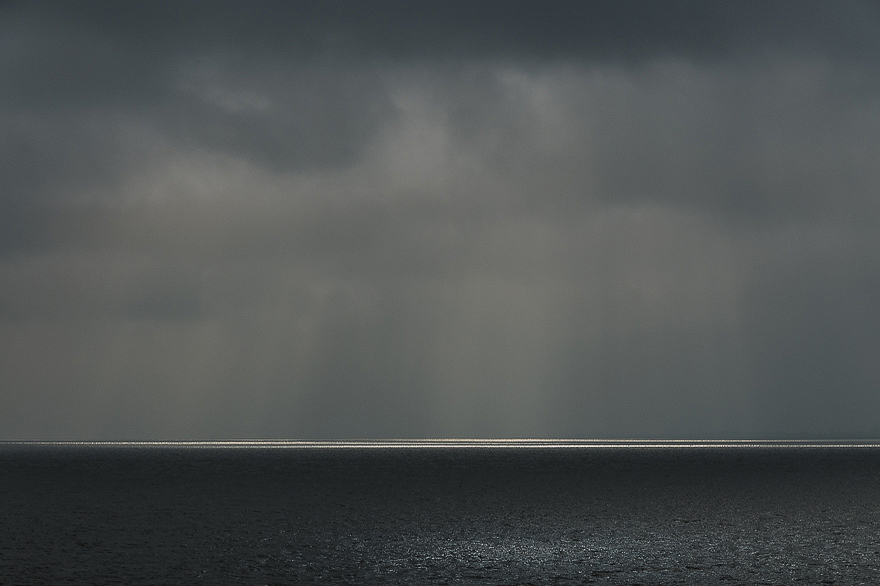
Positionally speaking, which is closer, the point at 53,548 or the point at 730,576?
the point at 730,576

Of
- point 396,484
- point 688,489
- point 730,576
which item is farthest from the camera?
point 396,484

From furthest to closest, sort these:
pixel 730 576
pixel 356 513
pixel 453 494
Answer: pixel 453 494 → pixel 356 513 → pixel 730 576

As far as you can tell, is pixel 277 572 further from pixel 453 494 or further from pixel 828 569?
pixel 453 494

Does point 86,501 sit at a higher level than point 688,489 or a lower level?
higher

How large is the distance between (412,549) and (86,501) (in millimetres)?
54070

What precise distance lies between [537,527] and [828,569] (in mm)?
25912

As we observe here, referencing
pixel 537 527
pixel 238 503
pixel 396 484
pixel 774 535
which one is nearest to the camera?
pixel 774 535

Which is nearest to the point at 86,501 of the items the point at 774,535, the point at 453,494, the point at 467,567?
the point at 453,494

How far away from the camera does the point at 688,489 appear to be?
400 feet

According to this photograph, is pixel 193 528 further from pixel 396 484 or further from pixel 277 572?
pixel 396 484

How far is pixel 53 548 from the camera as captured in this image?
52.7 metres

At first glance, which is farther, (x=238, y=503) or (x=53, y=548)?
(x=238, y=503)

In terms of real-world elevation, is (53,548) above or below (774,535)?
above

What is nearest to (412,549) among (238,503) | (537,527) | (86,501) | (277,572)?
(277,572)
